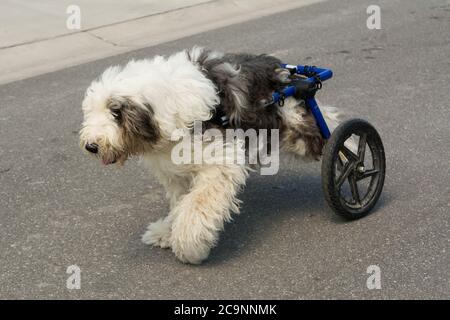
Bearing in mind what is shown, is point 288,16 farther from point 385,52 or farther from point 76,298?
point 76,298

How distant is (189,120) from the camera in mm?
4148

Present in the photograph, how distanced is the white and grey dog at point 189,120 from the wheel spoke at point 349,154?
0.53 feet

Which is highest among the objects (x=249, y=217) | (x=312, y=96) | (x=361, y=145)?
(x=312, y=96)

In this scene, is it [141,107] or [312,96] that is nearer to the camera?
[141,107]

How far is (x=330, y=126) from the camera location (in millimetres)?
4914

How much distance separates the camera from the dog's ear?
393 centimetres

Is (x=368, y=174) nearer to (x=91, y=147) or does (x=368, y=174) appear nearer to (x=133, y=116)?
(x=133, y=116)

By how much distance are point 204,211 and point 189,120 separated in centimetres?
53

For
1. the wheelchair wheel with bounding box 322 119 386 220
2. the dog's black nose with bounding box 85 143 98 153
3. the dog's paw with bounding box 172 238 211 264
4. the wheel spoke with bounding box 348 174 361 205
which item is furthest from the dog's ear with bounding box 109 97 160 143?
the wheel spoke with bounding box 348 174 361 205

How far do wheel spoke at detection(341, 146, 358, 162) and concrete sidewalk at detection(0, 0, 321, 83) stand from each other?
446 cm

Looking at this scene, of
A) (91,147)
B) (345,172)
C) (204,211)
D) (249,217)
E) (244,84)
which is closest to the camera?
(91,147)

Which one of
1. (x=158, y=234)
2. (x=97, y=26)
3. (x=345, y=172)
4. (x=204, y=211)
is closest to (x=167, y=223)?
(x=158, y=234)

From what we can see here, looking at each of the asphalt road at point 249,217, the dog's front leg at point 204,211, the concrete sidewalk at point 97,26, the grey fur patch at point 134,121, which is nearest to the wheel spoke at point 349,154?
the asphalt road at point 249,217

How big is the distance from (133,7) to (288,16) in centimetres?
212
